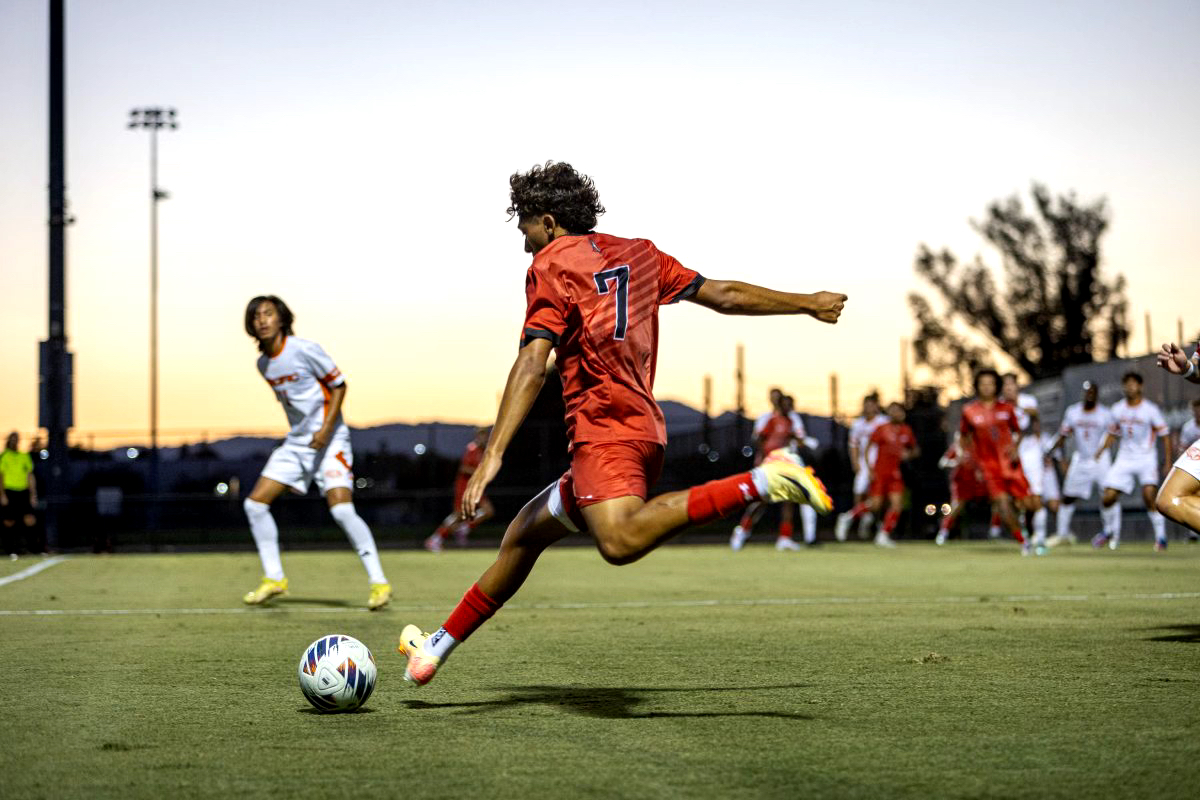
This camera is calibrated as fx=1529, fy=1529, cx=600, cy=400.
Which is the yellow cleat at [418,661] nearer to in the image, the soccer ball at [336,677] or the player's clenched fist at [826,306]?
the soccer ball at [336,677]

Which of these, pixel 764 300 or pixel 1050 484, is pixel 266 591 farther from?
pixel 1050 484

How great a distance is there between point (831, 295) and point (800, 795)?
230 centimetres

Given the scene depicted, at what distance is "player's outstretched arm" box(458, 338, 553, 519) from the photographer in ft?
17.3

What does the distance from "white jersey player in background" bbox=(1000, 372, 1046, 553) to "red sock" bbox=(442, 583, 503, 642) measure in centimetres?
1518

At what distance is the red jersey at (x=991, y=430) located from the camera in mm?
20016

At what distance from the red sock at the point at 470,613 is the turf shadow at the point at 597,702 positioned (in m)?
0.28

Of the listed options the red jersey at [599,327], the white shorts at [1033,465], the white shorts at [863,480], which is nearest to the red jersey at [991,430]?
the white shorts at [1033,465]

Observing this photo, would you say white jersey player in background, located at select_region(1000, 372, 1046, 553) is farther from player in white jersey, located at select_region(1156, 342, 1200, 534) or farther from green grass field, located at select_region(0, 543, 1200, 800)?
player in white jersey, located at select_region(1156, 342, 1200, 534)

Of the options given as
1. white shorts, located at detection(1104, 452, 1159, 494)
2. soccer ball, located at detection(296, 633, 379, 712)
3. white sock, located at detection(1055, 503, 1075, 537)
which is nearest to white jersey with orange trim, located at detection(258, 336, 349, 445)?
soccer ball, located at detection(296, 633, 379, 712)

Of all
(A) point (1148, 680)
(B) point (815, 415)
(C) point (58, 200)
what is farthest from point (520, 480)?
(A) point (1148, 680)

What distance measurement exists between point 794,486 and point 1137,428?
1712cm

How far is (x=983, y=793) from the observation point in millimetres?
4004

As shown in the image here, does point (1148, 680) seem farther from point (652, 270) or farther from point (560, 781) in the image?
point (560, 781)

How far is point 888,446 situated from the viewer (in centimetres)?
2509
